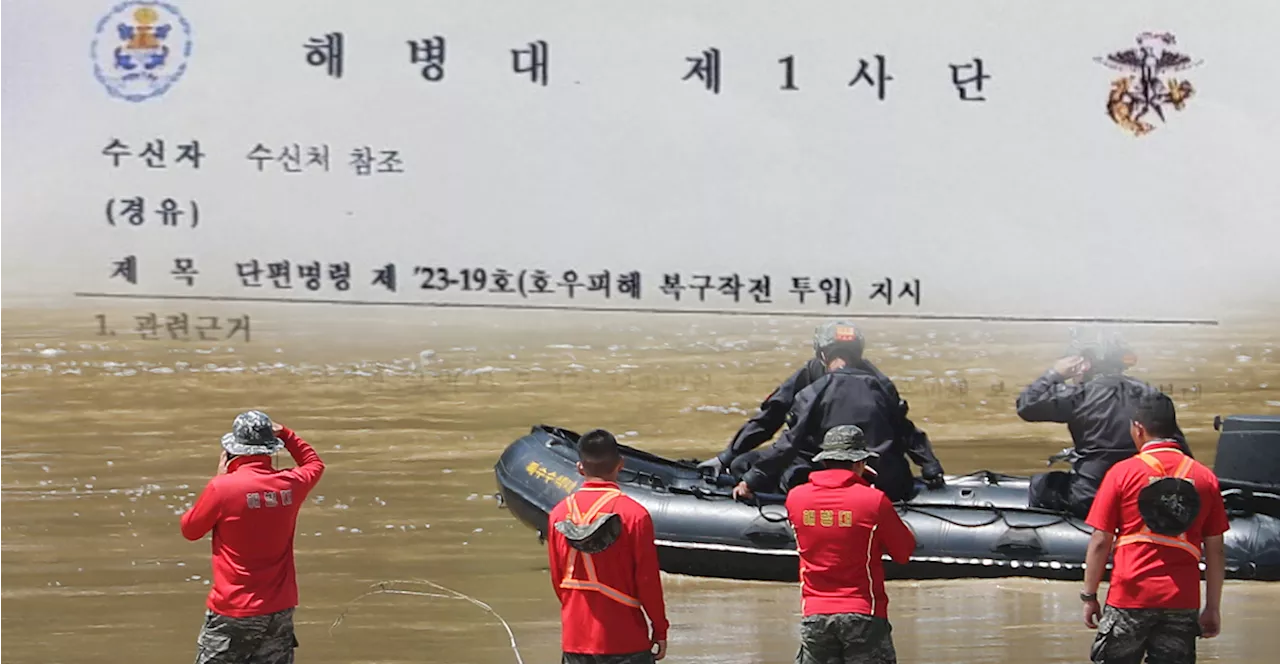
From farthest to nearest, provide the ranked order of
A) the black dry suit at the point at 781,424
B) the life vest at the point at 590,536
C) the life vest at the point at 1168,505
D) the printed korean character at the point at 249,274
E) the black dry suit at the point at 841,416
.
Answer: the printed korean character at the point at 249,274
the black dry suit at the point at 781,424
the black dry suit at the point at 841,416
the life vest at the point at 1168,505
the life vest at the point at 590,536

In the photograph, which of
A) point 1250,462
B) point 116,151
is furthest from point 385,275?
point 1250,462

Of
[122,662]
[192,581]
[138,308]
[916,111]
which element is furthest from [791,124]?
[122,662]

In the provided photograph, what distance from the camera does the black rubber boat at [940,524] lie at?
158 inches

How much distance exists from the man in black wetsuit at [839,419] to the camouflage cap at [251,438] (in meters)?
1.57

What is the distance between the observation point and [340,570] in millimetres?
4402

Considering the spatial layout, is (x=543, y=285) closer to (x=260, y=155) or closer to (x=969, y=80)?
(x=260, y=155)

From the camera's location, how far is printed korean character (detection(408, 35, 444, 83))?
14.1ft

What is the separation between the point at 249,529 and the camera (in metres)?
2.85

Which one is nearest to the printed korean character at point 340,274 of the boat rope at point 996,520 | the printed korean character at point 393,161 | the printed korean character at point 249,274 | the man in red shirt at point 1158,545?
the printed korean character at point 249,274

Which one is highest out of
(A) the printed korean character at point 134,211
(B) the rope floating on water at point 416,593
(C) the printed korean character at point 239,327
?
(A) the printed korean character at point 134,211

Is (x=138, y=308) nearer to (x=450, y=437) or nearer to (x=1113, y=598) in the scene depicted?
(x=450, y=437)

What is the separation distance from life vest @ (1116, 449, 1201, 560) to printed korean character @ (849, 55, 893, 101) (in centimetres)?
191

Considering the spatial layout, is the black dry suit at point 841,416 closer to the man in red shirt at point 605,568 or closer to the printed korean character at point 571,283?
the printed korean character at point 571,283

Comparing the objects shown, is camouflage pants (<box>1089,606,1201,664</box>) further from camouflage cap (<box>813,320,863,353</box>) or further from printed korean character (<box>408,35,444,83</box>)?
printed korean character (<box>408,35,444,83</box>)
